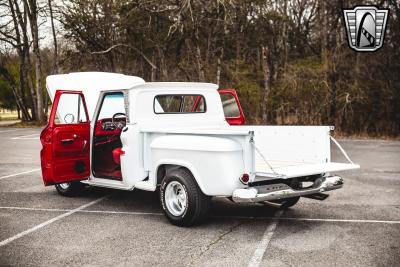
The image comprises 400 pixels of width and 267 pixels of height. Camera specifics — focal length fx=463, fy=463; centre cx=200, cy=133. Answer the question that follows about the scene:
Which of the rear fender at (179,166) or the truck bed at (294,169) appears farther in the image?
the rear fender at (179,166)

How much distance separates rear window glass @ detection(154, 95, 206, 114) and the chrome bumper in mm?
2174

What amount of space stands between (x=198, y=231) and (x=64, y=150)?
253cm

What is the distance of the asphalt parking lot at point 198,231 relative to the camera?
457 centimetres

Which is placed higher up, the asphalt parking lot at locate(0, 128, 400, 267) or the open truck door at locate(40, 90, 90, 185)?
the open truck door at locate(40, 90, 90, 185)

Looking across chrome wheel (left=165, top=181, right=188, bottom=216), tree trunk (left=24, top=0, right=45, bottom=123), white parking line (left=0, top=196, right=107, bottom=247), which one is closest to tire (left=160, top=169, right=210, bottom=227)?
chrome wheel (left=165, top=181, right=188, bottom=216)

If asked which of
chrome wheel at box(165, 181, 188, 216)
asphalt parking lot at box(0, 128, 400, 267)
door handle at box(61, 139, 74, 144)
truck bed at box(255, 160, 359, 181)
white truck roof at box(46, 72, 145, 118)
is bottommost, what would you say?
asphalt parking lot at box(0, 128, 400, 267)

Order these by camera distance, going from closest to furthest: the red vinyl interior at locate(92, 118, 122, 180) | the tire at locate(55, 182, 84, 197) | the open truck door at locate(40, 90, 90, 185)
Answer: the open truck door at locate(40, 90, 90, 185)
the red vinyl interior at locate(92, 118, 122, 180)
the tire at locate(55, 182, 84, 197)

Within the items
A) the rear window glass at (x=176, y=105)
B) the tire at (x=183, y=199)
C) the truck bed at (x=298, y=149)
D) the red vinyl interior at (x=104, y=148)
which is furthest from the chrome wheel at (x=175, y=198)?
the red vinyl interior at (x=104, y=148)

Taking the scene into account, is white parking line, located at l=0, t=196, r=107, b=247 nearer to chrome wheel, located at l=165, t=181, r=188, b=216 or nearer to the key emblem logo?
chrome wheel, located at l=165, t=181, r=188, b=216

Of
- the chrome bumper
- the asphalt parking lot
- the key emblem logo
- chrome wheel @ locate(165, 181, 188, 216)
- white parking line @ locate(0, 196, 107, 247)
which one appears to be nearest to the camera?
the asphalt parking lot

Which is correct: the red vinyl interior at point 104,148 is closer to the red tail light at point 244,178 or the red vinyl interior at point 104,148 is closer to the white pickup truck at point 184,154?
the white pickup truck at point 184,154

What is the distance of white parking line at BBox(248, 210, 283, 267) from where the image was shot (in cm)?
445

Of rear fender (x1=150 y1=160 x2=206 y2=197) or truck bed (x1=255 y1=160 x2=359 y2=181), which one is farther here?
rear fender (x1=150 y1=160 x2=206 y2=197)

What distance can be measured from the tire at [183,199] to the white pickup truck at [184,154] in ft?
0.04
